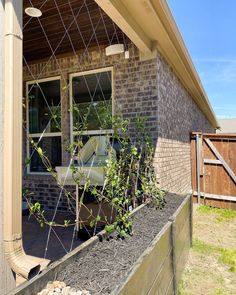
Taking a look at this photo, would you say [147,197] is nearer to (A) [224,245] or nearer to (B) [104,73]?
(A) [224,245]

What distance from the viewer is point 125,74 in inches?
208

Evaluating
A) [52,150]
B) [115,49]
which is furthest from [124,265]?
[52,150]

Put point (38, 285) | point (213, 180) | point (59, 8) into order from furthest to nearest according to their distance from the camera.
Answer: point (213, 180)
point (59, 8)
point (38, 285)

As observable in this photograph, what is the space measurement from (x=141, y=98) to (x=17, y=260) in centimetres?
385

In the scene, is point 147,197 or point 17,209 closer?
point 17,209

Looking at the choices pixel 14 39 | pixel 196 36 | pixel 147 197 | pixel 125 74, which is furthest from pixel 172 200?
pixel 196 36

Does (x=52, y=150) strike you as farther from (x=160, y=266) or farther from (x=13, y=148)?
(x=13, y=148)

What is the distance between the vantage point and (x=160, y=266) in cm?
247

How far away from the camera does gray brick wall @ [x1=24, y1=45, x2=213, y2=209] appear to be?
5039 millimetres

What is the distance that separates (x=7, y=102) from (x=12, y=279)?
3.75ft

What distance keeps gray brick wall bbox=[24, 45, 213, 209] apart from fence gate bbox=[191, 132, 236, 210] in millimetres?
1594

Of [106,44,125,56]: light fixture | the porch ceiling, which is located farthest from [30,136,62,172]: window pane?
[106,44,125,56]: light fixture

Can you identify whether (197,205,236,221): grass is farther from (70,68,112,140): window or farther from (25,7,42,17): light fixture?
(25,7,42,17): light fixture

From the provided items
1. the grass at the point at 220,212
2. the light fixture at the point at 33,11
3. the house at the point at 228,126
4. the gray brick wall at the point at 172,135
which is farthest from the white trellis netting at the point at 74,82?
the house at the point at 228,126
